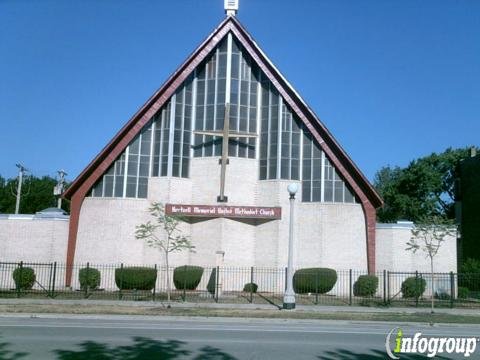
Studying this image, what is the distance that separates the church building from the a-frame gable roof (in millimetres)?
66

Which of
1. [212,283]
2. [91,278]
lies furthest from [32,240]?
[212,283]

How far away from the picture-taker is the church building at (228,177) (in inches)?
1321

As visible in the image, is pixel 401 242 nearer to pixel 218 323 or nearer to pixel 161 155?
pixel 161 155

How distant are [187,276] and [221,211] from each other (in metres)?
4.57

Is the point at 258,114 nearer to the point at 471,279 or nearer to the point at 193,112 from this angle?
the point at 193,112

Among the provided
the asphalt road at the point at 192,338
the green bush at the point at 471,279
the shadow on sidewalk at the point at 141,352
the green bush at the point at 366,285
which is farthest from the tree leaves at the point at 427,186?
the shadow on sidewalk at the point at 141,352

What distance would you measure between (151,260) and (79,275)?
4.38 metres

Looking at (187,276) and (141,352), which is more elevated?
(187,276)

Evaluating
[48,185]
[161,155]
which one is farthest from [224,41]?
[48,185]

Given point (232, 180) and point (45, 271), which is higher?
point (232, 180)

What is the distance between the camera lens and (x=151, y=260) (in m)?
33.4

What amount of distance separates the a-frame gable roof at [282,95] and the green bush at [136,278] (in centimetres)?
611

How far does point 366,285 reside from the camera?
1245 inches

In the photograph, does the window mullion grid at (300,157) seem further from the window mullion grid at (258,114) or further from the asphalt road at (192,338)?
the asphalt road at (192,338)
